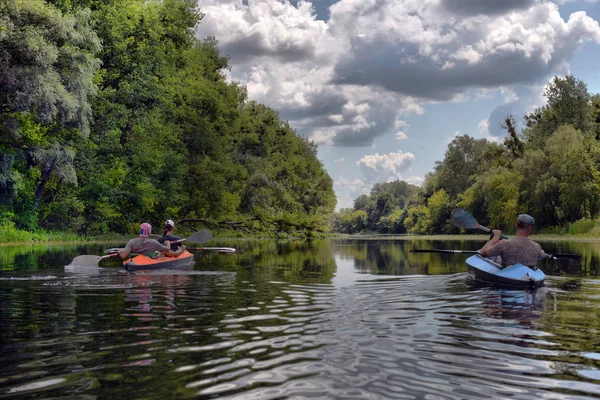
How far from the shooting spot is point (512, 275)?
11078 millimetres

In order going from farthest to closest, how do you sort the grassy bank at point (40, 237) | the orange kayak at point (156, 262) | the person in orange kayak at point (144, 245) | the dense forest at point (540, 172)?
the dense forest at point (540, 172) → the grassy bank at point (40, 237) → the person in orange kayak at point (144, 245) → the orange kayak at point (156, 262)

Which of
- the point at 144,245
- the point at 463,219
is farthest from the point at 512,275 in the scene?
the point at 144,245

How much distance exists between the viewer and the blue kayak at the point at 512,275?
10875 mm

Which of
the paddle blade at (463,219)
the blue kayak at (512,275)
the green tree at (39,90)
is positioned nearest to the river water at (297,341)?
the blue kayak at (512,275)

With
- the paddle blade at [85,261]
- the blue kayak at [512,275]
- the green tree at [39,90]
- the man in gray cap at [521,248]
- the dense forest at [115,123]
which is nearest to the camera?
the blue kayak at [512,275]

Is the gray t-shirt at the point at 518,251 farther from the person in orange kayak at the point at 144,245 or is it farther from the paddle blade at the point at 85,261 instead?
the paddle blade at the point at 85,261

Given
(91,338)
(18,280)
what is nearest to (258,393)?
(91,338)

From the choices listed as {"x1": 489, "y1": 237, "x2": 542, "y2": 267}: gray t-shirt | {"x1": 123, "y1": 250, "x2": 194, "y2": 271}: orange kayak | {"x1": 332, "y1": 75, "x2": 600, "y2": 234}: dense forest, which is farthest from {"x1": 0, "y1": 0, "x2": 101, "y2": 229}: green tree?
{"x1": 332, "y1": 75, "x2": 600, "y2": 234}: dense forest

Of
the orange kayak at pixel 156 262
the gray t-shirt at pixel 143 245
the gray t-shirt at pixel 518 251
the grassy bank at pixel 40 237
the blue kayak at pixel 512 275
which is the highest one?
the grassy bank at pixel 40 237

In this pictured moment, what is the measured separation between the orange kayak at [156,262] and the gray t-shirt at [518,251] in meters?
8.39

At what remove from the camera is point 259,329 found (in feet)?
22.9

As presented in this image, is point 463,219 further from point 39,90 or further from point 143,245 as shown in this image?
point 39,90

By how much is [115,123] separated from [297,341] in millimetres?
30989

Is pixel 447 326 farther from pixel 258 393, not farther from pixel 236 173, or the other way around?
pixel 236 173
